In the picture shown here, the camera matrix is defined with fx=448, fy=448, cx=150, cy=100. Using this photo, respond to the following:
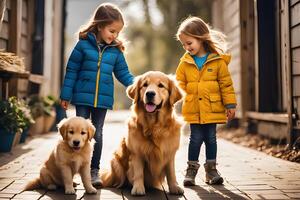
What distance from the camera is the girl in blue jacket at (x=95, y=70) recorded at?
13.8 ft

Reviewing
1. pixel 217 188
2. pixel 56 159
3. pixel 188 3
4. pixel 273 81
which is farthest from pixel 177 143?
pixel 188 3

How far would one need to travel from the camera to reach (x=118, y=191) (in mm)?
3725

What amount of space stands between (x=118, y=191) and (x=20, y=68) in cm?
315

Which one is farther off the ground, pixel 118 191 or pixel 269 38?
pixel 269 38

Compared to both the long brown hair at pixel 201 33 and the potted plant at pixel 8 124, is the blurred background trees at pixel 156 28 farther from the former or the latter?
the long brown hair at pixel 201 33

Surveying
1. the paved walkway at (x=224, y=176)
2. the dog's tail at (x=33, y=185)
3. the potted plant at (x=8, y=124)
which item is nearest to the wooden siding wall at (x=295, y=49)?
the paved walkway at (x=224, y=176)

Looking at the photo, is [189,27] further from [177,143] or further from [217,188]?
[217,188]

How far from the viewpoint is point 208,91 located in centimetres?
414

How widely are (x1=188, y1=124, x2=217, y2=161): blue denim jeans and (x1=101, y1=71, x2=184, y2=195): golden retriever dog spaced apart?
46 centimetres

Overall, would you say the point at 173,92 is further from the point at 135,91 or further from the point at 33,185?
the point at 33,185

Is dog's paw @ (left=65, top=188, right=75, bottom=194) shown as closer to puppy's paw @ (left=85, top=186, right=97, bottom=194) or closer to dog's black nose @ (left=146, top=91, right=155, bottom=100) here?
puppy's paw @ (left=85, top=186, right=97, bottom=194)

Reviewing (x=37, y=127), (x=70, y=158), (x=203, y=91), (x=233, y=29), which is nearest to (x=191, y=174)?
(x=203, y=91)

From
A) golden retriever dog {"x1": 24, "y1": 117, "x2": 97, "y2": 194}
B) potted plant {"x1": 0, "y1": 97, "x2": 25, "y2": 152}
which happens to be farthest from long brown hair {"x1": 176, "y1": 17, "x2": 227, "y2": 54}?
potted plant {"x1": 0, "y1": 97, "x2": 25, "y2": 152}

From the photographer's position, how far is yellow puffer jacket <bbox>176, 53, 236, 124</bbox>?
4.12 metres
